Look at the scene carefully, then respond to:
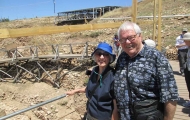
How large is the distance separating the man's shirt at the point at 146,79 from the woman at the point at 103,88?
22 centimetres

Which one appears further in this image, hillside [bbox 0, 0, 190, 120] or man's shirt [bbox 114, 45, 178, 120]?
hillside [bbox 0, 0, 190, 120]

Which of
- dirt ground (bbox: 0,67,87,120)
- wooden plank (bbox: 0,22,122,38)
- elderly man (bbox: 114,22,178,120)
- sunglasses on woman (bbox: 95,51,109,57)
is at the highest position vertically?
wooden plank (bbox: 0,22,122,38)

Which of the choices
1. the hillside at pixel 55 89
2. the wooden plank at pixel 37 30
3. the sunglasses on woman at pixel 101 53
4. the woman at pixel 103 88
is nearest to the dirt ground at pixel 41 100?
the hillside at pixel 55 89

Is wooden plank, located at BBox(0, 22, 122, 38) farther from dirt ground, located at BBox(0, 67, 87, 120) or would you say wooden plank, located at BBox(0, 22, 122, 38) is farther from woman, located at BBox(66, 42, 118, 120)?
dirt ground, located at BBox(0, 67, 87, 120)

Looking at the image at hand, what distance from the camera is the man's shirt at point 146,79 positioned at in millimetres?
1842

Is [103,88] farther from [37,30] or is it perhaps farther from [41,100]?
[41,100]

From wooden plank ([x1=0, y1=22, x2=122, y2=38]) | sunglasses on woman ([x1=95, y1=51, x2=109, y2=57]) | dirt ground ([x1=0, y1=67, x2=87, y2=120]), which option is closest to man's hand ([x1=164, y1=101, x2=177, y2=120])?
sunglasses on woman ([x1=95, y1=51, x2=109, y2=57])

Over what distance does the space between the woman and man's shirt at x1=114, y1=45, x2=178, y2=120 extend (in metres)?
0.22

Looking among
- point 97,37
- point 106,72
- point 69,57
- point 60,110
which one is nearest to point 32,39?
point 97,37

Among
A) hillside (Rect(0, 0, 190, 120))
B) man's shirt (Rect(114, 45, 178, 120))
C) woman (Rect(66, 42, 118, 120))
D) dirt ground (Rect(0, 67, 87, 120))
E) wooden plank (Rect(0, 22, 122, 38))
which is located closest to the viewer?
man's shirt (Rect(114, 45, 178, 120))

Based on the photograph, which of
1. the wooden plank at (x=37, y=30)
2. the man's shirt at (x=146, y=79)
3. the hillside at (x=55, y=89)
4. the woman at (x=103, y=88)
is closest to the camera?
the man's shirt at (x=146, y=79)

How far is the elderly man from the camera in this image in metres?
1.85

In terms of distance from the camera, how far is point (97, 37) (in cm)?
1792

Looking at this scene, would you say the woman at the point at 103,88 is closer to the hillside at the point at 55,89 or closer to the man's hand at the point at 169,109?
the man's hand at the point at 169,109
